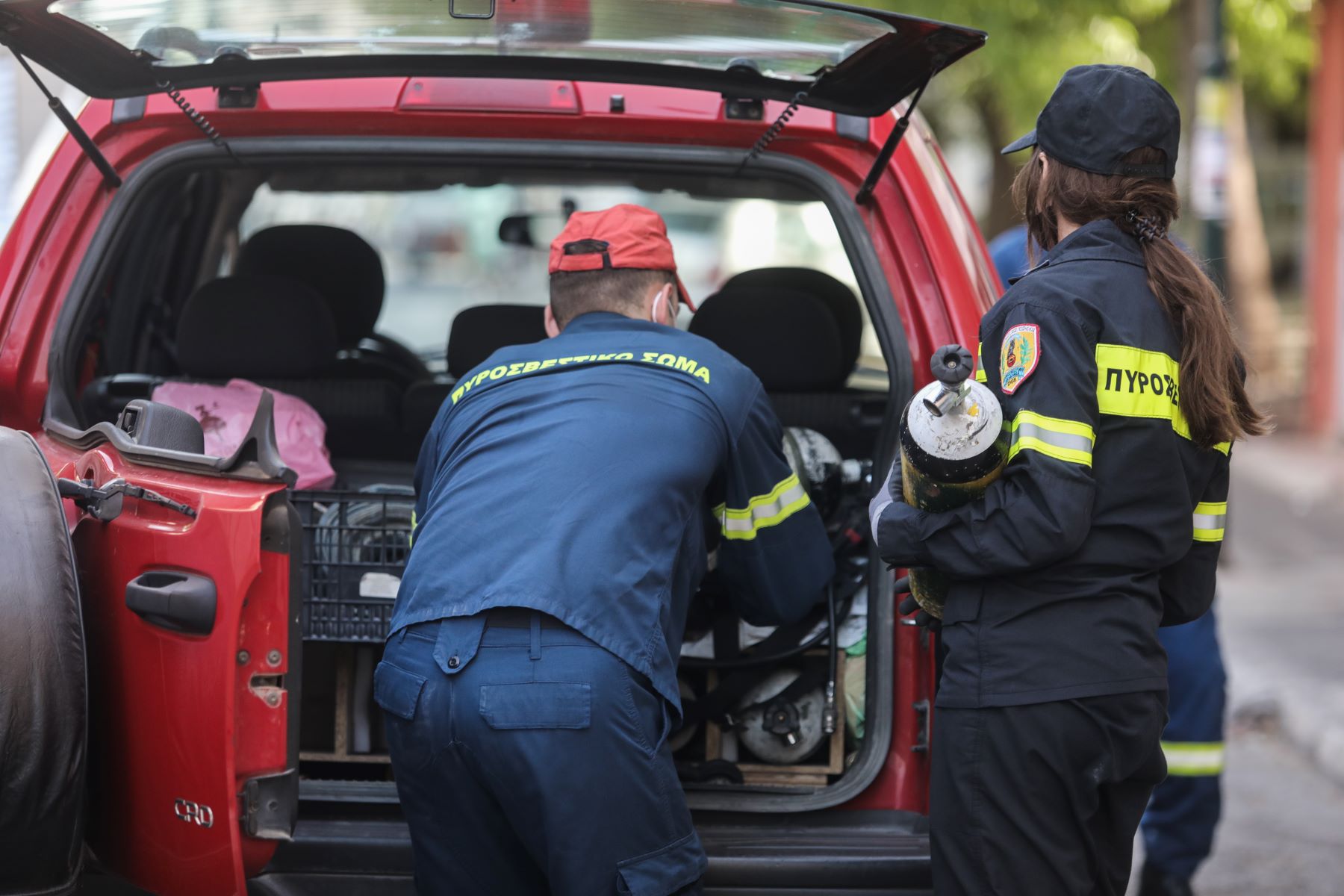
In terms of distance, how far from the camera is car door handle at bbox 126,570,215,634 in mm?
2301

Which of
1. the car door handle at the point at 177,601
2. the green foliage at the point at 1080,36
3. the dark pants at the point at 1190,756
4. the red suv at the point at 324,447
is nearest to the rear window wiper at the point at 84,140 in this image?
the red suv at the point at 324,447

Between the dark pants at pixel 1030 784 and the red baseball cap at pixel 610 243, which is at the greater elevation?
the red baseball cap at pixel 610 243

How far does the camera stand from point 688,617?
317cm

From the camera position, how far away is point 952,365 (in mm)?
2270

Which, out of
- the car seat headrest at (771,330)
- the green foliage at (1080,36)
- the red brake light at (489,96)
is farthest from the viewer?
the green foliage at (1080,36)

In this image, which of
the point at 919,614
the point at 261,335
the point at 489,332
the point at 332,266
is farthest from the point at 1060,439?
the point at 332,266

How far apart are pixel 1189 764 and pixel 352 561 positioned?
2.15 m

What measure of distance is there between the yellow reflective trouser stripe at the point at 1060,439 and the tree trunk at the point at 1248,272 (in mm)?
11234

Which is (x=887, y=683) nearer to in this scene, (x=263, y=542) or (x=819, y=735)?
(x=819, y=735)

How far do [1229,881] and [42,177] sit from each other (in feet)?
12.1

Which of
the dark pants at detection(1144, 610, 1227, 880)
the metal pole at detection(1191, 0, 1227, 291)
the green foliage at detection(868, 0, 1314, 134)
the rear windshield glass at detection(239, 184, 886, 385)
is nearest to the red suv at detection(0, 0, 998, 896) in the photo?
the dark pants at detection(1144, 610, 1227, 880)

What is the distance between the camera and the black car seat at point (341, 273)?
442cm

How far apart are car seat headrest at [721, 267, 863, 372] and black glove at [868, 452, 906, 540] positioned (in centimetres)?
147

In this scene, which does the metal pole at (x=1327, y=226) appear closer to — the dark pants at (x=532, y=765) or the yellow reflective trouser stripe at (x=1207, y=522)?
the yellow reflective trouser stripe at (x=1207, y=522)
